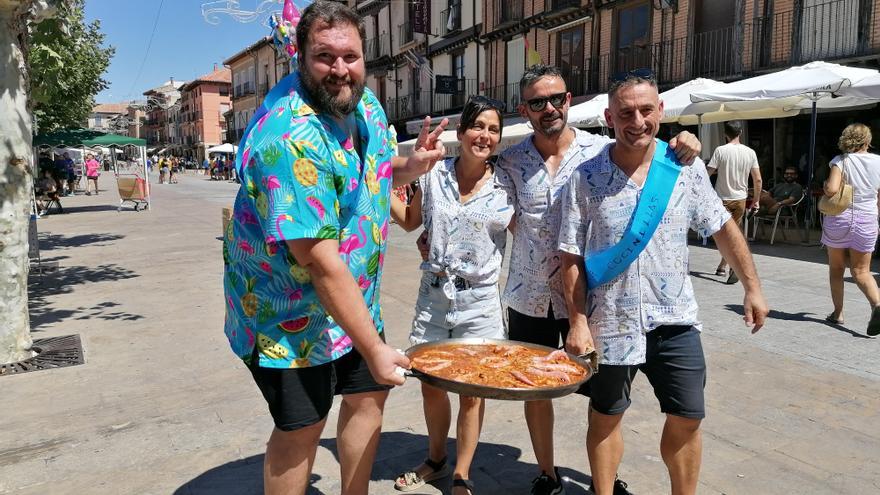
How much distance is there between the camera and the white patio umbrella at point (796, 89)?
9211 millimetres

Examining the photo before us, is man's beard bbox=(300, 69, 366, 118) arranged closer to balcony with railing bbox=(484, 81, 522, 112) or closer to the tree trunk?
the tree trunk

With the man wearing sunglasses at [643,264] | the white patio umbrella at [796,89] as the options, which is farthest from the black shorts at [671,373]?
the white patio umbrella at [796,89]

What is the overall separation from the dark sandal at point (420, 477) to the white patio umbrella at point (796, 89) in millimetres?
8490

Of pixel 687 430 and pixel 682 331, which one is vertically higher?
pixel 682 331

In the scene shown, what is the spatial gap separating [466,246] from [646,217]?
0.83m

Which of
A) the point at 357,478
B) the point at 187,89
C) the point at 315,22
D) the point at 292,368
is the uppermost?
the point at 187,89

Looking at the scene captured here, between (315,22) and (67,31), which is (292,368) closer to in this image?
(315,22)

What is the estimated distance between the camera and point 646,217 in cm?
253

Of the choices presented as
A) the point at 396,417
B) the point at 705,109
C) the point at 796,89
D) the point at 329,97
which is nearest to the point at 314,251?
the point at 329,97

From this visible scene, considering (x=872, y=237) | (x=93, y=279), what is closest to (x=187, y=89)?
(x=93, y=279)

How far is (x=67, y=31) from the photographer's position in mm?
6707

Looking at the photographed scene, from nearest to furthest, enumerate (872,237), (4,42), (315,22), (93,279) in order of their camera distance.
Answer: (315,22) < (4,42) < (872,237) < (93,279)

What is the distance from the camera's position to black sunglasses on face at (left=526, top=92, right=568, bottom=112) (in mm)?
2932

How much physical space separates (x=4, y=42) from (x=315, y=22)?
4294 millimetres
